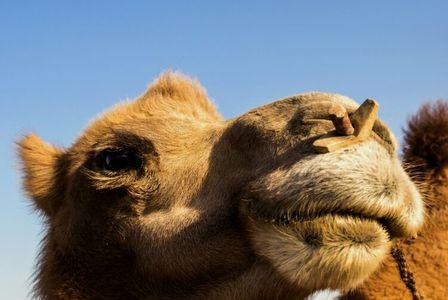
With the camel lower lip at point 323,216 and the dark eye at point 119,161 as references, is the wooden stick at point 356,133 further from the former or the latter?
the dark eye at point 119,161

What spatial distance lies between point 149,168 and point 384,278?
183 centimetres

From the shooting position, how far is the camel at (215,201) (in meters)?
3.65

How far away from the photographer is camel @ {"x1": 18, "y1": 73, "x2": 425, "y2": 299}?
3.65 m


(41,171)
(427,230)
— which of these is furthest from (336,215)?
(41,171)

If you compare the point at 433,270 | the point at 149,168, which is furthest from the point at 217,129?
the point at 433,270

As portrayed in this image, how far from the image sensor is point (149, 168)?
4.84 m

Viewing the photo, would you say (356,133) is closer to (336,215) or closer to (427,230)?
(336,215)

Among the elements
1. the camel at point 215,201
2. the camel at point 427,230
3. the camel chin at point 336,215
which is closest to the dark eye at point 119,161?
the camel at point 215,201

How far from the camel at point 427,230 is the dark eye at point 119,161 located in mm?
1786

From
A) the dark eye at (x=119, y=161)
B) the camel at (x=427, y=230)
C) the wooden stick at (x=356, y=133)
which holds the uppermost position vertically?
the dark eye at (x=119, y=161)

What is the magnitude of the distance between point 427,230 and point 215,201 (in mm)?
1748

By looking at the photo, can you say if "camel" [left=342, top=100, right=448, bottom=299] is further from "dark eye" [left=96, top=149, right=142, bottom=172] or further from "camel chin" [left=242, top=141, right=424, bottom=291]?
"dark eye" [left=96, top=149, right=142, bottom=172]

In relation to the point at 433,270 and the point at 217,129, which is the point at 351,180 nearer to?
the point at 217,129

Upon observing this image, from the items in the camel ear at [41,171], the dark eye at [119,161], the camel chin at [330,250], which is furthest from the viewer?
the camel ear at [41,171]
